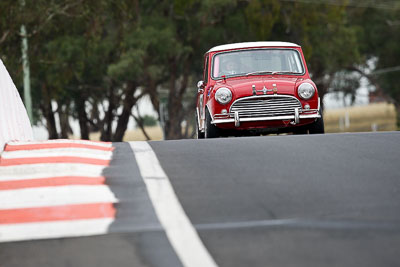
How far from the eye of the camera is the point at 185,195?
694cm

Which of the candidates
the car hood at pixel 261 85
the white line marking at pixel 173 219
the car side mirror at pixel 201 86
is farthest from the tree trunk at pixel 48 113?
the white line marking at pixel 173 219

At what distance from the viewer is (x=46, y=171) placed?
26.2 ft

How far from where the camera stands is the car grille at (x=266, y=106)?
13.4 metres

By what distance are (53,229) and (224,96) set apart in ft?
25.1

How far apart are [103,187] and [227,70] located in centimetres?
Result: 732

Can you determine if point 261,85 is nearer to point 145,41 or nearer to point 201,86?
point 201,86

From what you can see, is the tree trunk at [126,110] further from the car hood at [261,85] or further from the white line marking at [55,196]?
the white line marking at [55,196]

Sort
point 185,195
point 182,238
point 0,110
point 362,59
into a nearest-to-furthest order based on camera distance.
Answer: point 182,238
point 185,195
point 0,110
point 362,59

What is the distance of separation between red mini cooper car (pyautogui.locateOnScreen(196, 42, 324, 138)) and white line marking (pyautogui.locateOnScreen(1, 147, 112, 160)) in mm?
4328

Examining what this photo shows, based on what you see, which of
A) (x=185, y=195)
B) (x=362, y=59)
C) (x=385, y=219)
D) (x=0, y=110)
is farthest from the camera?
(x=362, y=59)

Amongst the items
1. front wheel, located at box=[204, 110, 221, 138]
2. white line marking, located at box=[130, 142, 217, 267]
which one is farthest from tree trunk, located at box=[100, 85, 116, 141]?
white line marking, located at box=[130, 142, 217, 267]

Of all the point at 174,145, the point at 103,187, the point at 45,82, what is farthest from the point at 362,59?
the point at 103,187

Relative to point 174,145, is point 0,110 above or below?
above

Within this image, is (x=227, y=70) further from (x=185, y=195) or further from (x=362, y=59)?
(x=362, y=59)
